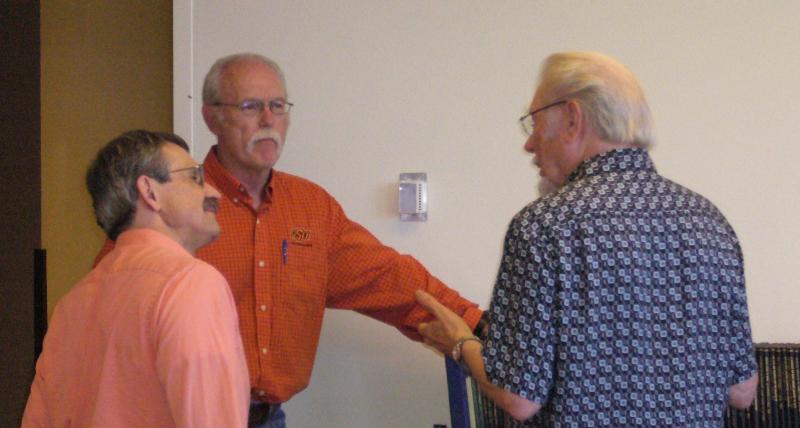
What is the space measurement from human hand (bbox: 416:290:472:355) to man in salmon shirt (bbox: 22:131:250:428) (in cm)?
51

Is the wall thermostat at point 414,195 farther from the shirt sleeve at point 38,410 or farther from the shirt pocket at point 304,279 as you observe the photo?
the shirt sleeve at point 38,410

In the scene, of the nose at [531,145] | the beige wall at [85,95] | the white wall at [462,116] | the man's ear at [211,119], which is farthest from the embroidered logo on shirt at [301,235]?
the beige wall at [85,95]

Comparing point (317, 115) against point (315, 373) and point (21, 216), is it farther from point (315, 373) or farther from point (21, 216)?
point (21, 216)

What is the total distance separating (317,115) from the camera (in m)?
3.44

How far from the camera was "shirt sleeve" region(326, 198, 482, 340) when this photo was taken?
113 inches

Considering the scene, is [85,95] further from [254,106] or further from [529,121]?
[529,121]

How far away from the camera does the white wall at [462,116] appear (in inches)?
118

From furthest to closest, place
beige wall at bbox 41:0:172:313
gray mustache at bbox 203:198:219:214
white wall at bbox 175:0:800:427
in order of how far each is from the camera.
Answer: beige wall at bbox 41:0:172:313
white wall at bbox 175:0:800:427
gray mustache at bbox 203:198:219:214

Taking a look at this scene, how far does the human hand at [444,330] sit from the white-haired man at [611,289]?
6.7 inches

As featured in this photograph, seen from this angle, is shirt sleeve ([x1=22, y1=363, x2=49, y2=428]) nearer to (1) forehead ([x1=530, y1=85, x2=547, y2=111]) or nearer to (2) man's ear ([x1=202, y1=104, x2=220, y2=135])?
(2) man's ear ([x1=202, y1=104, x2=220, y2=135])

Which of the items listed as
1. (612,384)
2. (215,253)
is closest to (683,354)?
(612,384)

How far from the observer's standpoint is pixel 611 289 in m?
1.81

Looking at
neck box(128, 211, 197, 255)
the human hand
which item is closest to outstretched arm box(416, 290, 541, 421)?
the human hand

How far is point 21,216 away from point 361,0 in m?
2.20
